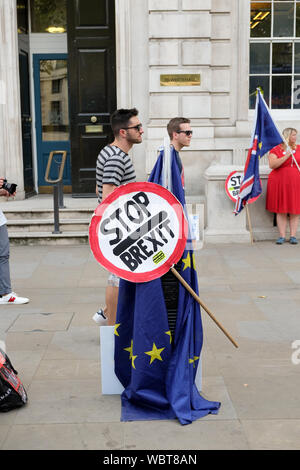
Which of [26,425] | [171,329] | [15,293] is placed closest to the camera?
[26,425]

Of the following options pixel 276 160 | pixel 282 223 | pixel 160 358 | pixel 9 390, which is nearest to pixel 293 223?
pixel 282 223

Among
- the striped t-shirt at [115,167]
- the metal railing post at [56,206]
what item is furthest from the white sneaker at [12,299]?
the metal railing post at [56,206]

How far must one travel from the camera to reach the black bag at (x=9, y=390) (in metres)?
4.09

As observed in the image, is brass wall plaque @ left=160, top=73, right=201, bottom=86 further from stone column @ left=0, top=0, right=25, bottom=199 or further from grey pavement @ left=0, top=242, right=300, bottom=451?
grey pavement @ left=0, top=242, right=300, bottom=451

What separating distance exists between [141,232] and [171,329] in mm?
698

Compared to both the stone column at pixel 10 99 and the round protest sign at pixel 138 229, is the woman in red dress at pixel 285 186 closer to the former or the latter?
the stone column at pixel 10 99

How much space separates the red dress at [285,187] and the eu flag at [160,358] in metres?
5.87

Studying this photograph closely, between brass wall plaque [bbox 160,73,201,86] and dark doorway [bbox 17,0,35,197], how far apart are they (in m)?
2.69

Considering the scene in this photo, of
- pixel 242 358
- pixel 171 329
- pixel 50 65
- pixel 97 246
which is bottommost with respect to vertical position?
pixel 242 358

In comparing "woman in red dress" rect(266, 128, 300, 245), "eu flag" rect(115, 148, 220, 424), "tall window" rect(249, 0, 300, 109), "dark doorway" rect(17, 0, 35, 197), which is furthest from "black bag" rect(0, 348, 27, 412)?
"tall window" rect(249, 0, 300, 109)

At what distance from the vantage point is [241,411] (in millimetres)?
4125

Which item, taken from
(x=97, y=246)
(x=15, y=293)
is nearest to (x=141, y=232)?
(x=97, y=246)

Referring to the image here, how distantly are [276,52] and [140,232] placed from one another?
28.6 feet
